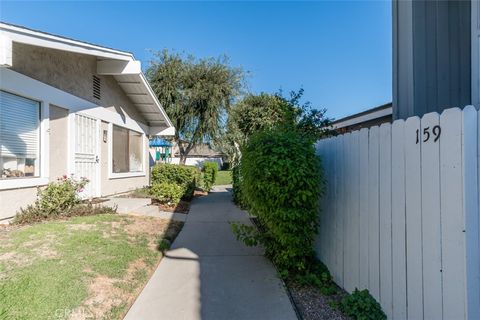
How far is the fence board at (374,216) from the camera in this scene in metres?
2.96

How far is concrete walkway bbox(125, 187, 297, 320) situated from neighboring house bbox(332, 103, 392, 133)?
3.88 metres

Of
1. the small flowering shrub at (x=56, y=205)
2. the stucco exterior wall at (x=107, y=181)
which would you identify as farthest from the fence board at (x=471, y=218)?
the stucco exterior wall at (x=107, y=181)

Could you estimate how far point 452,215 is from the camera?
205 centimetres

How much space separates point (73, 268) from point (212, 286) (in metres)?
1.70

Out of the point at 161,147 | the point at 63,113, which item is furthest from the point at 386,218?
the point at 161,147

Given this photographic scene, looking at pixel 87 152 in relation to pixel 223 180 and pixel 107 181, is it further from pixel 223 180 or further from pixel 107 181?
pixel 223 180

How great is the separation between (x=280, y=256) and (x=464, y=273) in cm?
233

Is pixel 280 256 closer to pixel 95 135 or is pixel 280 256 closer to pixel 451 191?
pixel 451 191

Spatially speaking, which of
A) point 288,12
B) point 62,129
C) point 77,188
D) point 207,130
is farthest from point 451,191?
point 207,130

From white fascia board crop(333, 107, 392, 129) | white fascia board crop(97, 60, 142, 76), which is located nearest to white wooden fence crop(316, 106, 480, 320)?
white fascia board crop(333, 107, 392, 129)

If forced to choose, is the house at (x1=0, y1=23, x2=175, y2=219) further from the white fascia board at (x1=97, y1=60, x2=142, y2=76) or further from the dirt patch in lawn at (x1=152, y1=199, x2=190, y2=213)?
the dirt patch in lawn at (x1=152, y1=199, x2=190, y2=213)

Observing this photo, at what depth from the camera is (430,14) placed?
13.3 feet

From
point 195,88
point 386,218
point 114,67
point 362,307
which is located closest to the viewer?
point 386,218

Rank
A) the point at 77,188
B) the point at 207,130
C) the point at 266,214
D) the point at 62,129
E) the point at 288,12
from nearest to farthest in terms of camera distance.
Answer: the point at 266,214 → the point at 77,188 → the point at 62,129 → the point at 288,12 → the point at 207,130
